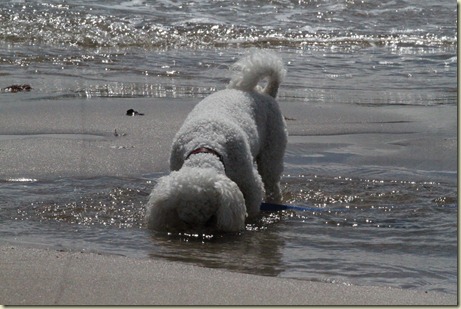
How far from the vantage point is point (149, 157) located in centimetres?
770

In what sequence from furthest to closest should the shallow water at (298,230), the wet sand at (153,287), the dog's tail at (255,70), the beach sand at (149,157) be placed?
the dog's tail at (255,70), the shallow water at (298,230), the beach sand at (149,157), the wet sand at (153,287)

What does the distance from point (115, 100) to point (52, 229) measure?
183 inches

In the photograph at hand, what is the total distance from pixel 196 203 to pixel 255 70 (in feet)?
5.46

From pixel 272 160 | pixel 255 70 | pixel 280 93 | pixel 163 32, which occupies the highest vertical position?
pixel 255 70

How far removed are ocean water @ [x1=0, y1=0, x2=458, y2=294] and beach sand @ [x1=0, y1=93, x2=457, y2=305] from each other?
0.32 meters

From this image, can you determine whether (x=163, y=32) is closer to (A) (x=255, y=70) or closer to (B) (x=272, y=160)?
(A) (x=255, y=70)

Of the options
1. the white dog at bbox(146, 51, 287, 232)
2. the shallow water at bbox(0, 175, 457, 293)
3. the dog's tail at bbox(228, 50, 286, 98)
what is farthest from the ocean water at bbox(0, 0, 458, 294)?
the dog's tail at bbox(228, 50, 286, 98)

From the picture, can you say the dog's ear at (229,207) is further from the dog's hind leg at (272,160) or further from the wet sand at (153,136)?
the wet sand at (153,136)

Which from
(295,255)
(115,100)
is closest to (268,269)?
(295,255)

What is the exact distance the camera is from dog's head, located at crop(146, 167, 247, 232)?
17.0ft

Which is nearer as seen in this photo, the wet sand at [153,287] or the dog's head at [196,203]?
the wet sand at [153,287]

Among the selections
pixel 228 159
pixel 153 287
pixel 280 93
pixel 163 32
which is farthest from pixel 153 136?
pixel 163 32

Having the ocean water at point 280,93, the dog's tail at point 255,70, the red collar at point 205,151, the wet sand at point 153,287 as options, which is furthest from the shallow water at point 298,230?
the dog's tail at point 255,70

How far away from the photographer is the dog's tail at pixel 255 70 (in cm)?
658
